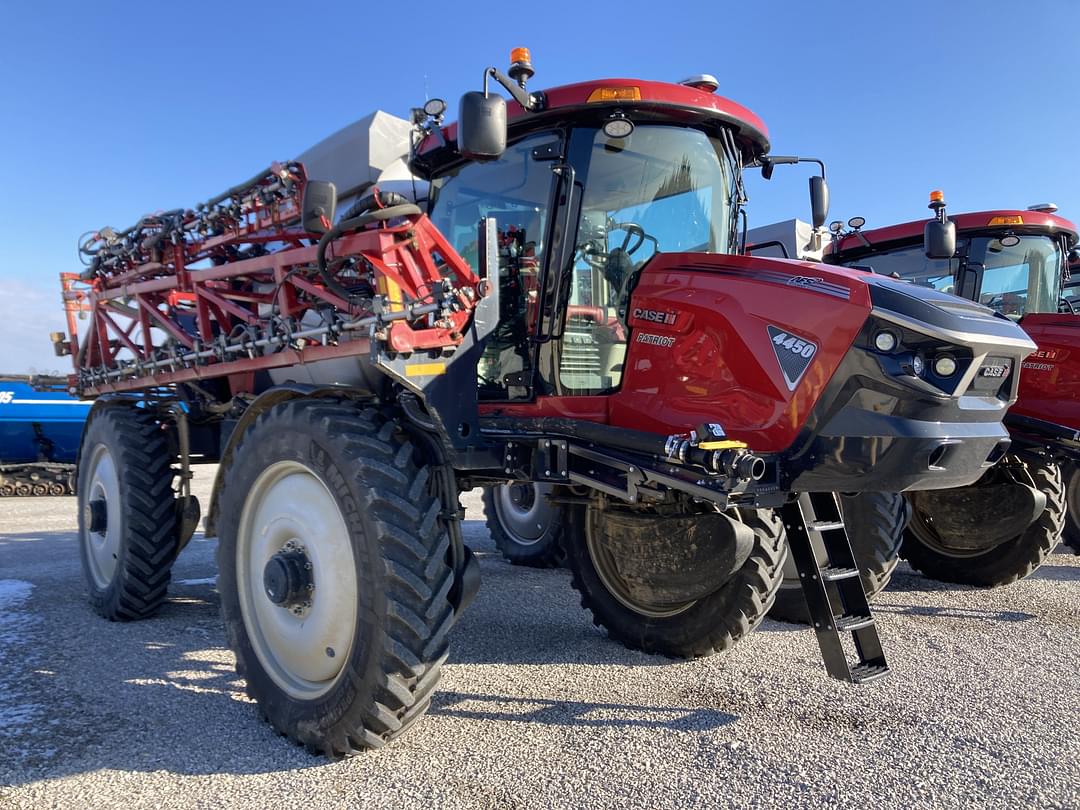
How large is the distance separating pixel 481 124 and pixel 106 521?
155 inches

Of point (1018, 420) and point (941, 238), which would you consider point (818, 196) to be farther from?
point (1018, 420)

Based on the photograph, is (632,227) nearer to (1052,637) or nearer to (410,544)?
(410,544)

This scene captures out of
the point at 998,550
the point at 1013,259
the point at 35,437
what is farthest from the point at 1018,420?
the point at 35,437

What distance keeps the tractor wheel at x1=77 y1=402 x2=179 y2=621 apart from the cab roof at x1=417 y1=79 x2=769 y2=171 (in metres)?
3.16

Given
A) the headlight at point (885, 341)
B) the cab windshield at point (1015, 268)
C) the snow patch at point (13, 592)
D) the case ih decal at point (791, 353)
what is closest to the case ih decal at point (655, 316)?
the case ih decal at point (791, 353)

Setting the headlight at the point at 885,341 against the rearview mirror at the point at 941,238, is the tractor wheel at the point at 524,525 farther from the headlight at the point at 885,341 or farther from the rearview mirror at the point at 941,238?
the headlight at the point at 885,341

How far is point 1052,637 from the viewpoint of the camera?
436cm

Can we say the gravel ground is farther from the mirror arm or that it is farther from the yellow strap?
the mirror arm

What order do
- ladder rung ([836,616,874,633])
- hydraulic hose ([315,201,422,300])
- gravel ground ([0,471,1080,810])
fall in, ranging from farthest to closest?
hydraulic hose ([315,201,422,300])
ladder rung ([836,616,874,633])
gravel ground ([0,471,1080,810])

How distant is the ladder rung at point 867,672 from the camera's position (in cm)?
287

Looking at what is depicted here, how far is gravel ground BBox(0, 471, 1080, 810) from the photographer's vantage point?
8.35ft

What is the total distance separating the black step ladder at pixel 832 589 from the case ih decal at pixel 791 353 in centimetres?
51

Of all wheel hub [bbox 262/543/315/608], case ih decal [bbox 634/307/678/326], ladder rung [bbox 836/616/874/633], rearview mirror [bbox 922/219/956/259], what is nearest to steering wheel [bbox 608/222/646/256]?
case ih decal [bbox 634/307/678/326]

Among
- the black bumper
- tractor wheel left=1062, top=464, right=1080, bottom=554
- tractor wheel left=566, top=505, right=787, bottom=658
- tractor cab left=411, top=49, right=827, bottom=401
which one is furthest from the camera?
tractor wheel left=1062, top=464, right=1080, bottom=554
